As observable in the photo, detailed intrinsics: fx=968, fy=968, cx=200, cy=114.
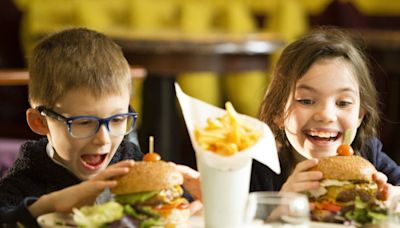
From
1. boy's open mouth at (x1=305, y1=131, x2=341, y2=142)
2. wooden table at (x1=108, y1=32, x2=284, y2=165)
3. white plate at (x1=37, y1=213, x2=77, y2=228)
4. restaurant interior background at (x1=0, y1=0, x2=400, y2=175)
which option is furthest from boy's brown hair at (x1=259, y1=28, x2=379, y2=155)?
restaurant interior background at (x1=0, y1=0, x2=400, y2=175)

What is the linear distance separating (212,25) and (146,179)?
725cm

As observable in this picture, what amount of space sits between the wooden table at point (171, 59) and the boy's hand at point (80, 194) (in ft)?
11.8

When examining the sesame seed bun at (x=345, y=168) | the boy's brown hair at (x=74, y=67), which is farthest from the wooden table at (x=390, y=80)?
the sesame seed bun at (x=345, y=168)

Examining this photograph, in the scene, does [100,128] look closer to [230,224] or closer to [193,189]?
[193,189]

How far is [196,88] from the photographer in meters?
8.51

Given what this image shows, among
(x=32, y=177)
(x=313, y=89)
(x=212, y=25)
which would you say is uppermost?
(x=313, y=89)

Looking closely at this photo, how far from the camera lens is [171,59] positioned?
598 centimetres

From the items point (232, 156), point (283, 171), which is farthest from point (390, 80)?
point (232, 156)

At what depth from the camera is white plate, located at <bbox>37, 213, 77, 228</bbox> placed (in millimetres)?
2164

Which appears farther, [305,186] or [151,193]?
[305,186]

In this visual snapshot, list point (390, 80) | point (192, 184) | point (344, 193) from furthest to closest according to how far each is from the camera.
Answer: point (390, 80) < point (192, 184) < point (344, 193)

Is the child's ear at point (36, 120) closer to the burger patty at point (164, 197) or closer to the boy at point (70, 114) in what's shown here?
the boy at point (70, 114)

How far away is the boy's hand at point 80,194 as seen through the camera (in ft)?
7.07

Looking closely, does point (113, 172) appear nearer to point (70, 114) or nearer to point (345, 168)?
point (70, 114)
